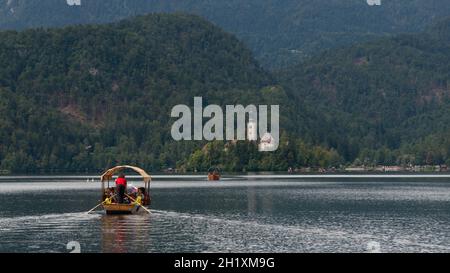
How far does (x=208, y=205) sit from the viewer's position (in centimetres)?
17088

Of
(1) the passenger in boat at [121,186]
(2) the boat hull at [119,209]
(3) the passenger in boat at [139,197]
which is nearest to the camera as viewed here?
(1) the passenger in boat at [121,186]

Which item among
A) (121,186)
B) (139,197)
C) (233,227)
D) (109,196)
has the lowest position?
(233,227)

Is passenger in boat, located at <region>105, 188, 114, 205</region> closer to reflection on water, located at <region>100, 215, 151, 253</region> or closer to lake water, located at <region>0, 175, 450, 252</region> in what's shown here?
reflection on water, located at <region>100, 215, 151, 253</region>

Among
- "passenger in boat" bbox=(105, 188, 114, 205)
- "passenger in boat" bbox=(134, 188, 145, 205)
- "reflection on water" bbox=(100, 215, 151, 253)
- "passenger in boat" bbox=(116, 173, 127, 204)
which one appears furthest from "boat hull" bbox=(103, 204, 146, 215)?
"passenger in boat" bbox=(134, 188, 145, 205)

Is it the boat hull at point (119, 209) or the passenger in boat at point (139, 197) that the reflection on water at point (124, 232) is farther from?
the passenger in boat at point (139, 197)

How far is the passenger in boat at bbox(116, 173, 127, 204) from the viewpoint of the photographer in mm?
140000

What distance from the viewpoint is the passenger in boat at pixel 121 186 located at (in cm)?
14000

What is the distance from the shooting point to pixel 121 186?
140500 mm

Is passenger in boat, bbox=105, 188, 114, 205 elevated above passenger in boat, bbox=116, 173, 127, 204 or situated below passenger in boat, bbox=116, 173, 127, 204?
below

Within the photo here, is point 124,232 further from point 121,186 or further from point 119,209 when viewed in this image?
point 119,209

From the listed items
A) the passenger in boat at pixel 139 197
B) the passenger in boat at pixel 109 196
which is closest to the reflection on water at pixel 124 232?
the passenger in boat at pixel 109 196

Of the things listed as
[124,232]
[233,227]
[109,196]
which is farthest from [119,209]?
[124,232]
